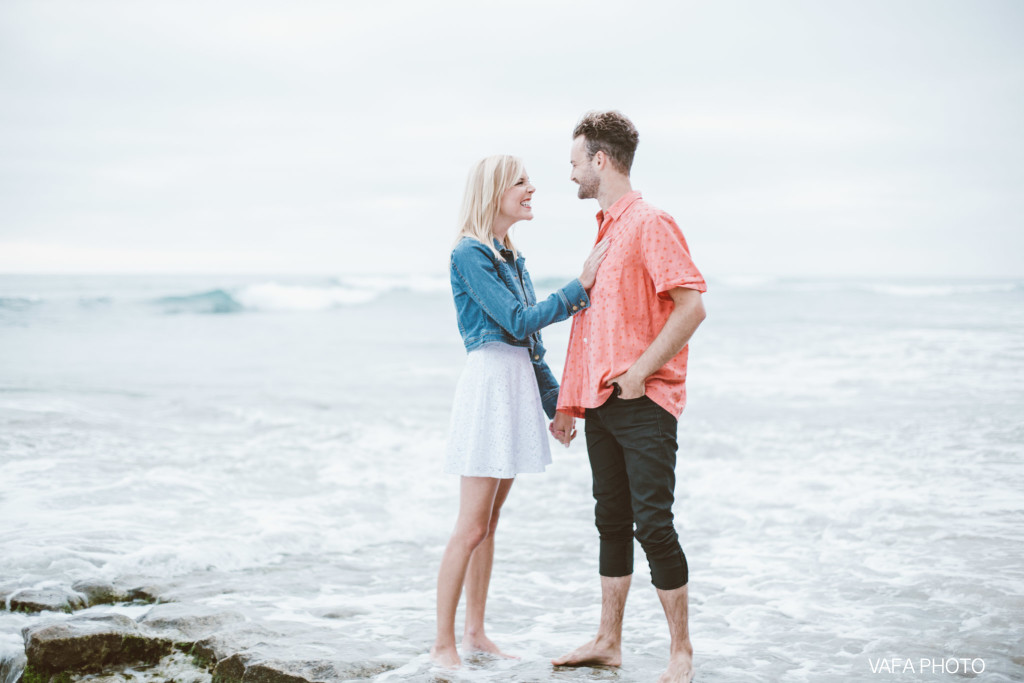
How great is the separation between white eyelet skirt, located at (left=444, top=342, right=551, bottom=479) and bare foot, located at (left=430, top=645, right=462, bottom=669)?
755mm

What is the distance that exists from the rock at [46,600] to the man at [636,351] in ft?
9.38

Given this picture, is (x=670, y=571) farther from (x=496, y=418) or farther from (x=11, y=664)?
(x=11, y=664)

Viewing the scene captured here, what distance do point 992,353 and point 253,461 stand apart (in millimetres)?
14378

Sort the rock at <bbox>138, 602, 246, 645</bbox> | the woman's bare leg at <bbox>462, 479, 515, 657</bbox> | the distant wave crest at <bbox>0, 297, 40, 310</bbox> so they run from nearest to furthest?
1. the woman's bare leg at <bbox>462, 479, 515, 657</bbox>
2. the rock at <bbox>138, 602, 246, 645</bbox>
3. the distant wave crest at <bbox>0, 297, 40, 310</bbox>

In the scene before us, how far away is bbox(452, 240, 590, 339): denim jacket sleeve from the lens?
324 cm

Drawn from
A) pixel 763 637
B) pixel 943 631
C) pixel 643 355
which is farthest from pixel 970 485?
pixel 643 355

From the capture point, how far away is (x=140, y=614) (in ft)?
13.7

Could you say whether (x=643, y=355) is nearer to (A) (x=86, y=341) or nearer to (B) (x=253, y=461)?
(B) (x=253, y=461)

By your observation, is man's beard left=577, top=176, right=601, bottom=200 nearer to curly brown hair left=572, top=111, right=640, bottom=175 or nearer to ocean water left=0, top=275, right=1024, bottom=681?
curly brown hair left=572, top=111, right=640, bottom=175

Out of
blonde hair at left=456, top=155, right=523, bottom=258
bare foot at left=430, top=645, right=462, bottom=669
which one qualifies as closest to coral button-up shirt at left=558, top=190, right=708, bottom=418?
blonde hair at left=456, top=155, right=523, bottom=258

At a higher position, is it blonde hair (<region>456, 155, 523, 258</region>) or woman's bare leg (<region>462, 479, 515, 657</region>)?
blonde hair (<region>456, 155, 523, 258</region>)

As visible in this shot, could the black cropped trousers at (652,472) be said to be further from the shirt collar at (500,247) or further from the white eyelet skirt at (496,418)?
the shirt collar at (500,247)

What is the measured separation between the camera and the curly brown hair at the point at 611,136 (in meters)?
3.20

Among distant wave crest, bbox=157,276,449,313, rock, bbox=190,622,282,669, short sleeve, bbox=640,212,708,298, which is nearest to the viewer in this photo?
short sleeve, bbox=640,212,708,298
